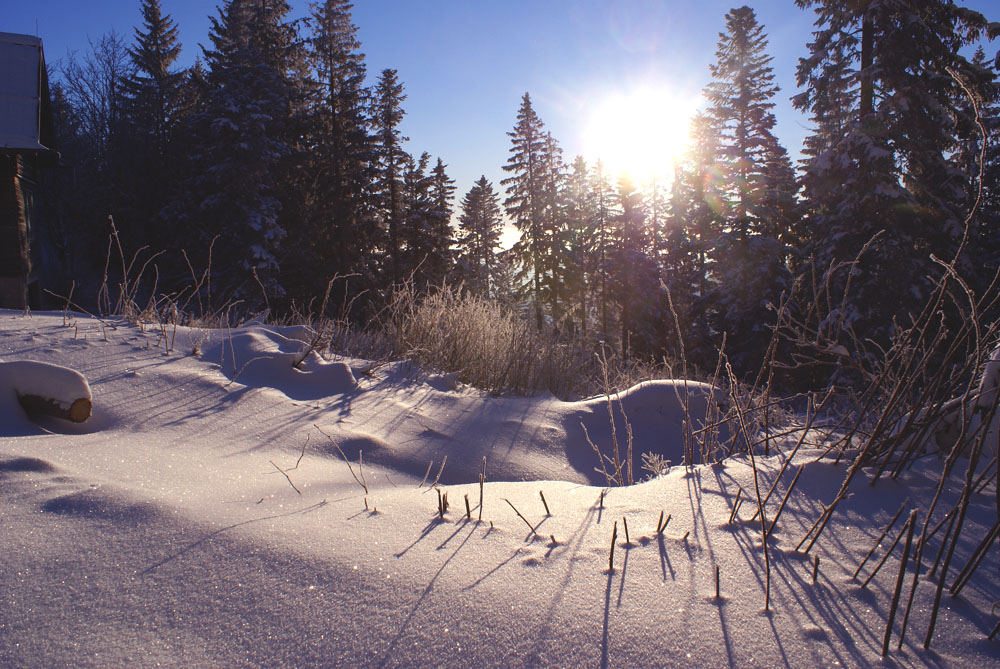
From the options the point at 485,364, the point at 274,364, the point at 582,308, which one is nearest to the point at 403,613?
the point at 274,364

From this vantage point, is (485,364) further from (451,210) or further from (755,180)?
(451,210)

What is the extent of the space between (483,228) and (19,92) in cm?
2826

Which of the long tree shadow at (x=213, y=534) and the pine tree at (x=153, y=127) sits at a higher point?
the pine tree at (x=153, y=127)

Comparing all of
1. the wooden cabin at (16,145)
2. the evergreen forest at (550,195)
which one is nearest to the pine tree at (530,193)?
the evergreen forest at (550,195)

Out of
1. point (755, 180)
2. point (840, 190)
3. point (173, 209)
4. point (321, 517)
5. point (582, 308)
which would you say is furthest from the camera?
point (582, 308)

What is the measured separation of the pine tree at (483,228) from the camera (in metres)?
36.5

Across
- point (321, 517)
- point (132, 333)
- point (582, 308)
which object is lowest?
point (321, 517)

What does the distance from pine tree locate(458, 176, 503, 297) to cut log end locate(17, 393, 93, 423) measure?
31.2m

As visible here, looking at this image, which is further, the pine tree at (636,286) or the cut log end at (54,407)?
the pine tree at (636,286)

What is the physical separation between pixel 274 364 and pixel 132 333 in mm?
987

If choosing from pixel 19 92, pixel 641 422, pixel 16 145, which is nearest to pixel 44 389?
pixel 641 422

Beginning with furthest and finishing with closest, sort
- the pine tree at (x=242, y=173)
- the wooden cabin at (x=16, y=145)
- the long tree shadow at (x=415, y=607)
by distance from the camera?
the pine tree at (x=242, y=173), the wooden cabin at (x=16, y=145), the long tree shadow at (x=415, y=607)

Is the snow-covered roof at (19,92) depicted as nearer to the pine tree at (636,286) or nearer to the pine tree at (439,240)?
the pine tree at (439,240)

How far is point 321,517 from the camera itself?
157cm
